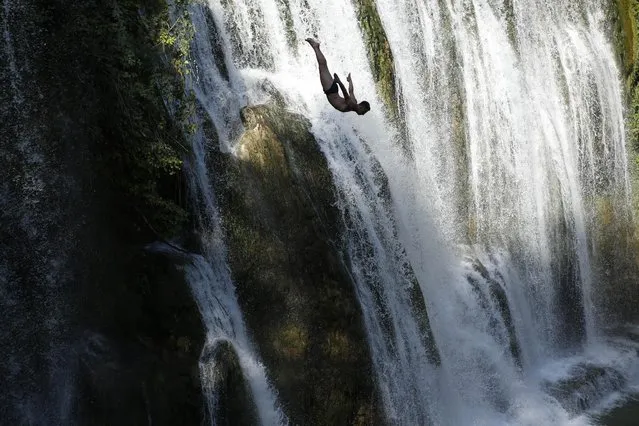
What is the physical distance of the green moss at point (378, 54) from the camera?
44.6 ft

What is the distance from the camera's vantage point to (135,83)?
8906 millimetres

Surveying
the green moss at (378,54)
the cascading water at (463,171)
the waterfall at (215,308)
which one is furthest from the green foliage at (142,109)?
the green moss at (378,54)

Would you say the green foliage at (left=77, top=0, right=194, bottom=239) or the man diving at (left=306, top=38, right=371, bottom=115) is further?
the green foliage at (left=77, top=0, right=194, bottom=239)

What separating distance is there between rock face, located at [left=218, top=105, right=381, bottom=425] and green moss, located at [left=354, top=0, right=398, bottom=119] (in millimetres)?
3947

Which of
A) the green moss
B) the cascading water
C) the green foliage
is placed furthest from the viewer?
the green moss

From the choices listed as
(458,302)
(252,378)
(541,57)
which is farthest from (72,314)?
(541,57)

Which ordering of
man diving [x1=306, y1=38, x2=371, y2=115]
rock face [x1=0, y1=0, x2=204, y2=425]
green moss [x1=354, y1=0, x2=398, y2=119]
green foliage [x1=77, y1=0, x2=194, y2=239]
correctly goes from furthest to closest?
1. green moss [x1=354, y1=0, x2=398, y2=119]
2. green foliage [x1=77, y1=0, x2=194, y2=239]
3. rock face [x1=0, y1=0, x2=204, y2=425]
4. man diving [x1=306, y1=38, x2=371, y2=115]

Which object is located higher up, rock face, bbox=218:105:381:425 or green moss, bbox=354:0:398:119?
green moss, bbox=354:0:398:119

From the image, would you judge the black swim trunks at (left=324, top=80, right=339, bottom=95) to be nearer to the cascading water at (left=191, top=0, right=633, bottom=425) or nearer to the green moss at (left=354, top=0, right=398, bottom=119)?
the cascading water at (left=191, top=0, right=633, bottom=425)

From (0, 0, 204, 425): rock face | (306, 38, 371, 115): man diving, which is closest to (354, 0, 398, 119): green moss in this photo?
(0, 0, 204, 425): rock face

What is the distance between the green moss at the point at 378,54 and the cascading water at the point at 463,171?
0.17 m

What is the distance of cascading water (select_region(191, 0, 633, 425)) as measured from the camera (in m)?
11.1

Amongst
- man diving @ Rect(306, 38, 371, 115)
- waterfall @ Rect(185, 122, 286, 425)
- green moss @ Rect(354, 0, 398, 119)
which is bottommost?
waterfall @ Rect(185, 122, 286, 425)

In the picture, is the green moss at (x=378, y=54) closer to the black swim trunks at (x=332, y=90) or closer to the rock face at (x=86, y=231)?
the rock face at (x=86, y=231)
